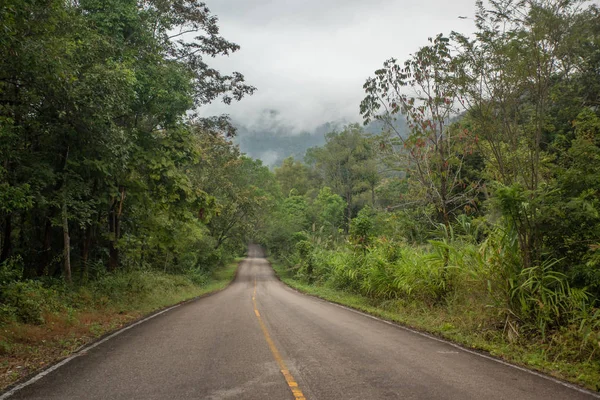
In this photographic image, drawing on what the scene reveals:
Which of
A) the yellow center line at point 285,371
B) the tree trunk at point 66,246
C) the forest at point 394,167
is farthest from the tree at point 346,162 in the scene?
the yellow center line at point 285,371

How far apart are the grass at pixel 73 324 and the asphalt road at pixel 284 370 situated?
65cm

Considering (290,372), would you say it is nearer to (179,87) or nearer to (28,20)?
(28,20)

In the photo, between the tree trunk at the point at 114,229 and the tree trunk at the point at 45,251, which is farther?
the tree trunk at the point at 114,229

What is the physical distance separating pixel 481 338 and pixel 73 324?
29.7ft

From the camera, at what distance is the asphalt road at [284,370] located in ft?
15.9

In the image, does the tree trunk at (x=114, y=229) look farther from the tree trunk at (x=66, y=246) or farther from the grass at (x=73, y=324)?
the tree trunk at (x=66, y=246)

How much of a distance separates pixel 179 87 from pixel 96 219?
19.8 feet

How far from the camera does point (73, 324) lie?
9602 mm

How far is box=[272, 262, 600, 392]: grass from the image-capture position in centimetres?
584

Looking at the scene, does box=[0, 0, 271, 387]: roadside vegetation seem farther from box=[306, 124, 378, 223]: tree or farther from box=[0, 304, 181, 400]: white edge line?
box=[306, 124, 378, 223]: tree

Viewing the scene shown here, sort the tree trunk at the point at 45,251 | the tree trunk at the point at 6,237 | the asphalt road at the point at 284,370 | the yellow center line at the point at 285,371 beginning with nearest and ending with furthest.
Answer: the yellow center line at the point at 285,371 < the asphalt road at the point at 284,370 < the tree trunk at the point at 6,237 < the tree trunk at the point at 45,251

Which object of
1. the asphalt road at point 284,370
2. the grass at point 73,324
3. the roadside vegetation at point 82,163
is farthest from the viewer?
the roadside vegetation at point 82,163

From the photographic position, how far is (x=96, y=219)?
15586 millimetres

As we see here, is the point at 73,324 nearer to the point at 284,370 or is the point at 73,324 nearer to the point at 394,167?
the point at 284,370
